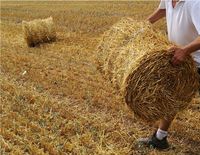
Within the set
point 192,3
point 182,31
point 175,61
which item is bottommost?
point 175,61

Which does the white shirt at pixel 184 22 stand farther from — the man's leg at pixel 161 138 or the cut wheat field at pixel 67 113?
the cut wheat field at pixel 67 113

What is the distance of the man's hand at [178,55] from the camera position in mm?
4785

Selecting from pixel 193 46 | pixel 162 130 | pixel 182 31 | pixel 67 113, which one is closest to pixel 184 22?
pixel 182 31

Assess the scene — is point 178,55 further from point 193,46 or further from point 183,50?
point 193,46

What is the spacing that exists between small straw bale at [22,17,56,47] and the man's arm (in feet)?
26.5

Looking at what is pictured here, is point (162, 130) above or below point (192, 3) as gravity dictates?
below

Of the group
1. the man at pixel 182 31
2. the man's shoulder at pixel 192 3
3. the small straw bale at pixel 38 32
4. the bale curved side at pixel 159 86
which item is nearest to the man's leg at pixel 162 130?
the man at pixel 182 31

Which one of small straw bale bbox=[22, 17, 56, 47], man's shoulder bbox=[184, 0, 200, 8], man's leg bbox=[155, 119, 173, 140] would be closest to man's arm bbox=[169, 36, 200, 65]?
man's shoulder bbox=[184, 0, 200, 8]

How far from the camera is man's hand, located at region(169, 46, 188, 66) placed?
4.79 metres

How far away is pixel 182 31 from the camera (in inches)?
197

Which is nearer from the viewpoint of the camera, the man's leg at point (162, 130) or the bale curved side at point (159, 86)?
the bale curved side at point (159, 86)

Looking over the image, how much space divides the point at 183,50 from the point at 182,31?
0.31 meters

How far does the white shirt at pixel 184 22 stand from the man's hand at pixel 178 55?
224 mm

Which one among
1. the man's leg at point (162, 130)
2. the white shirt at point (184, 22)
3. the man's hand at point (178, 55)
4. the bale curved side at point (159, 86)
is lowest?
the man's leg at point (162, 130)
